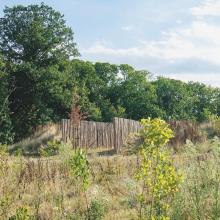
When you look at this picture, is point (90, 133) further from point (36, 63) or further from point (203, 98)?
point (203, 98)

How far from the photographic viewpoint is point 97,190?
10.8 meters

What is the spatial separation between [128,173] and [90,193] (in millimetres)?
2238

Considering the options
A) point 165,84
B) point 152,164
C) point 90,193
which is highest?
point 165,84

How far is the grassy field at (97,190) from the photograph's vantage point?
24.1 feet

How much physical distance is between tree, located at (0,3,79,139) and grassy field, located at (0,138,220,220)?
24.2 meters

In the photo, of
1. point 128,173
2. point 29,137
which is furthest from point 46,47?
point 128,173

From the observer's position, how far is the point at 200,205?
286 inches

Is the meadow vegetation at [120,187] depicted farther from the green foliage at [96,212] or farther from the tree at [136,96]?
the tree at [136,96]

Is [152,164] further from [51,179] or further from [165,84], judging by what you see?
[165,84]

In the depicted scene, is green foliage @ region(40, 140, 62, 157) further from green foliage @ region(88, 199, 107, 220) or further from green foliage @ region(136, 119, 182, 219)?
green foliage @ region(136, 119, 182, 219)

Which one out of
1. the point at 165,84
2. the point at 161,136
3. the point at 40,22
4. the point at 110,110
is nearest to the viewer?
the point at 161,136

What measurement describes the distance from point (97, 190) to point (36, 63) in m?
28.8

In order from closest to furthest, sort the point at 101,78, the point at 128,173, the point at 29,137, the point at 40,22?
the point at 128,173 → the point at 29,137 → the point at 40,22 → the point at 101,78

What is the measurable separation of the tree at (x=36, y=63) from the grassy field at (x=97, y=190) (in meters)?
24.2
